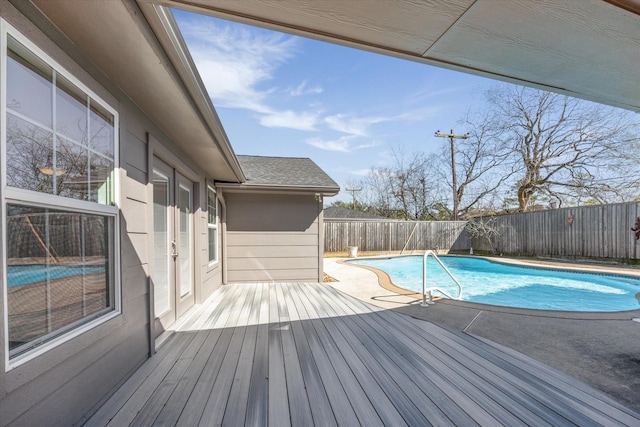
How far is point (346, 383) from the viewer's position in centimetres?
206

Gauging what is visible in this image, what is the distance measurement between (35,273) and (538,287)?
9049 mm

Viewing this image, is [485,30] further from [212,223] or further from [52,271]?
[212,223]

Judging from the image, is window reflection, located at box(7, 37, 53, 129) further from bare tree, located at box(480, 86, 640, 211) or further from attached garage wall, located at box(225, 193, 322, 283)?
bare tree, located at box(480, 86, 640, 211)

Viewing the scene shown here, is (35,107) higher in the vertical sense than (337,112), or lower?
lower

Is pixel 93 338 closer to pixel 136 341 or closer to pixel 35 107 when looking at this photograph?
pixel 136 341

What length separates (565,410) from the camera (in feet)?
5.69

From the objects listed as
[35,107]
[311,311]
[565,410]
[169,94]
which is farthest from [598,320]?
[35,107]

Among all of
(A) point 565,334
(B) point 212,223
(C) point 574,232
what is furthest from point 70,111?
(C) point 574,232

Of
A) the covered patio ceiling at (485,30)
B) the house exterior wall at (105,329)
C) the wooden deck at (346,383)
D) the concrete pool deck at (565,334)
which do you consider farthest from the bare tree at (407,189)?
the house exterior wall at (105,329)

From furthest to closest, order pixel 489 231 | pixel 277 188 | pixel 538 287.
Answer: pixel 489 231 → pixel 538 287 → pixel 277 188

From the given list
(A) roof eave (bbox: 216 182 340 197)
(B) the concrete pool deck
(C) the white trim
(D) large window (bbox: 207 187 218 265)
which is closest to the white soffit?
(C) the white trim

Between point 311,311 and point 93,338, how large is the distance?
2.69 m

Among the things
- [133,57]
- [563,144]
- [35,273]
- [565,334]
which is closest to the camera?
[35,273]

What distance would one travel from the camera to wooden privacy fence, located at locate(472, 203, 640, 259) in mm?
7750
